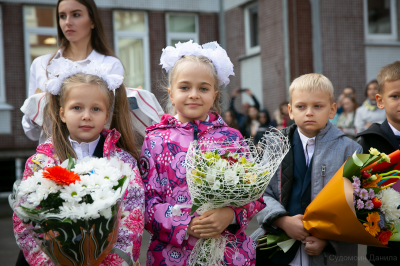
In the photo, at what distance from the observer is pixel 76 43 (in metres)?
3.17

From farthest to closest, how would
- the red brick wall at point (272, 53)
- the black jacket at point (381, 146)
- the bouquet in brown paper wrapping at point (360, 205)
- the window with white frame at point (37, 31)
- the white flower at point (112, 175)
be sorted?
the red brick wall at point (272, 53)
the window with white frame at point (37, 31)
the black jacket at point (381, 146)
the bouquet in brown paper wrapping at point (360, 205)
the white flower at point (112, 175)

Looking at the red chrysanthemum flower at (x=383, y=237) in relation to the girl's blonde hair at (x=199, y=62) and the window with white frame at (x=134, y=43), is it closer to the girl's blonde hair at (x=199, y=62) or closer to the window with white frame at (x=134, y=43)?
the girl's blonde hair at (x=199, y=62)

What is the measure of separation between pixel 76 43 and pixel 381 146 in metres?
2.32

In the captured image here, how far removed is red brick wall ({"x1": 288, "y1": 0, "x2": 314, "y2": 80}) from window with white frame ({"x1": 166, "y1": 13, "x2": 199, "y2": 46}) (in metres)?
2.90

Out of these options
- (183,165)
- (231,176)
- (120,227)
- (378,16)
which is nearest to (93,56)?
(183,165)

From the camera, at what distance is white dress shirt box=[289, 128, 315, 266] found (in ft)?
8.89

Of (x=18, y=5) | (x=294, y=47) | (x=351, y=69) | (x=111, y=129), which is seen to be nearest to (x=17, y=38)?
(x=18, y=5)

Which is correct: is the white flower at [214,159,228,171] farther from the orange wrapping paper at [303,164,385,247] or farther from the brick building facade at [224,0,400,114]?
the brick building facade at [224,0,400,114]

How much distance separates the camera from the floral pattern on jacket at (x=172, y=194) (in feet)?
7.91

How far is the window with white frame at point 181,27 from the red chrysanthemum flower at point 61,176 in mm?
10352

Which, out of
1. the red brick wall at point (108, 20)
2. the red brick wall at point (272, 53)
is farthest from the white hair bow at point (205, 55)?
the red brick wall at point (108, 20)

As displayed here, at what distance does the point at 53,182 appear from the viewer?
1938 mm

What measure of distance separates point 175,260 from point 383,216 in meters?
1.22

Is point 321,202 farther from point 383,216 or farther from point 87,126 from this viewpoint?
point 87,126
